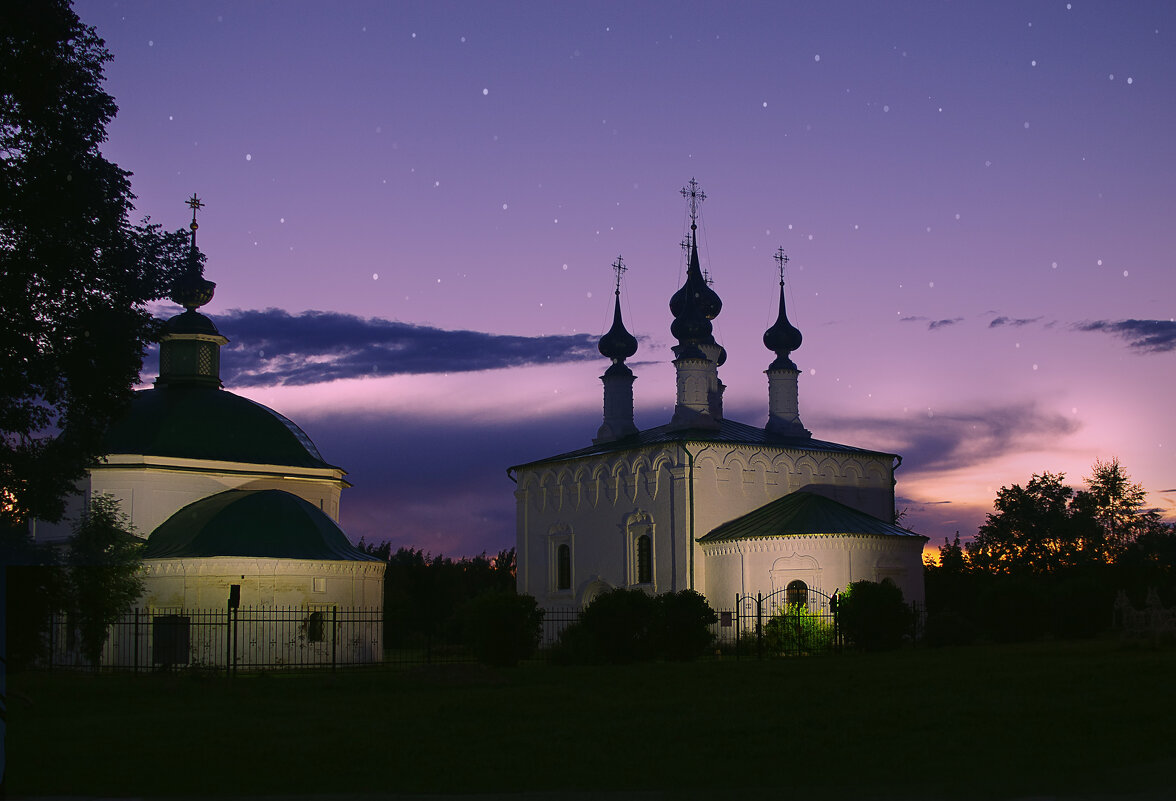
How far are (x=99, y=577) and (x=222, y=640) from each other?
358 centimetres

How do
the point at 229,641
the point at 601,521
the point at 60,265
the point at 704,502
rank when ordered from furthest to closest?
1. the point at 601,521
2. the point at 704,502
3. the point at 229,641
4. the point at 60,265

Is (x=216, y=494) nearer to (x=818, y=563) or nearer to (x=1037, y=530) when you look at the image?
(x=818, y=563)

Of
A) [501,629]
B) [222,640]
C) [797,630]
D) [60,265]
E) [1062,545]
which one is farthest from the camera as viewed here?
[1062,545]

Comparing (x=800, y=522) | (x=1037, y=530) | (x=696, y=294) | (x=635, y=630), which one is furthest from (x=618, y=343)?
(x=1037, y=530)

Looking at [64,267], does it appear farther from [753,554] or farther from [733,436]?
[733,436]

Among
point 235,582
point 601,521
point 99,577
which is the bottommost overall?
point 235,582

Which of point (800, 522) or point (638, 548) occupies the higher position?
point (800, 522)

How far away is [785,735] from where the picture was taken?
11102 mm

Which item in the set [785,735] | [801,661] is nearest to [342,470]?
[801,661]

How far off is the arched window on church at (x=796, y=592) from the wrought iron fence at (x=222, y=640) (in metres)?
10.4

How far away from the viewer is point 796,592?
98.9ft

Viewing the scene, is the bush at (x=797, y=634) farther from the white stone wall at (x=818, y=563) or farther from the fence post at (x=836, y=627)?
the white stone wall at (x=818, y=563)

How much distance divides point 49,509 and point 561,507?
2128 centimetres

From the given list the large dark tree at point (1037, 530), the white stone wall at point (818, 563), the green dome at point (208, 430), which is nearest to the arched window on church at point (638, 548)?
the white stone wall at point (818, 563)
